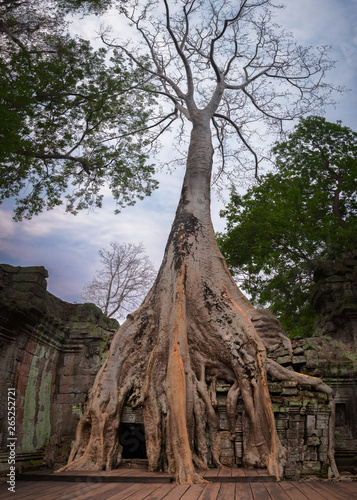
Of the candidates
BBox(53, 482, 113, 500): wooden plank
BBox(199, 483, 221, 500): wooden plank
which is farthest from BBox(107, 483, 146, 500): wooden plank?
BBox(199, 483, 221, 500): wooden plank

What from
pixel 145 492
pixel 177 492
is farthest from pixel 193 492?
pixel 145 492

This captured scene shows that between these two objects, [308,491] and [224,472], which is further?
[224,472]

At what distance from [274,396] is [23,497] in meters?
2.44

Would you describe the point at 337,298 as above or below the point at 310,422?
above

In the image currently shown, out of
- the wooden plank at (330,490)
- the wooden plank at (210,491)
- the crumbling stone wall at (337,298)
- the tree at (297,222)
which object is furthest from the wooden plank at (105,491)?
the tree at (297,222)

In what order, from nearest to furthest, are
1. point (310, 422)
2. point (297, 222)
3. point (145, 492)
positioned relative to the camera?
point (145, 492)
point (310, 422)
point (297, 222)

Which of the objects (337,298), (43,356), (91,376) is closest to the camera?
(43,356)

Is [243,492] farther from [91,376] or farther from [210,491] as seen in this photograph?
[91,376]

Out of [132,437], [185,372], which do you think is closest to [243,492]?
[185,372]

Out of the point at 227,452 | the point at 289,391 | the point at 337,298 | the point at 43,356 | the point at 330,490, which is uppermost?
the point at 337,298

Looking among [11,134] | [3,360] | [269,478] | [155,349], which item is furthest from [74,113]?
[269,478]

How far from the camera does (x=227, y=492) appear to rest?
8.00ft

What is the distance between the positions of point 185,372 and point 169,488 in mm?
1138

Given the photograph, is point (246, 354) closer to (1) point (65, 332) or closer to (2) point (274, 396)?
(2) point (274, 396)
